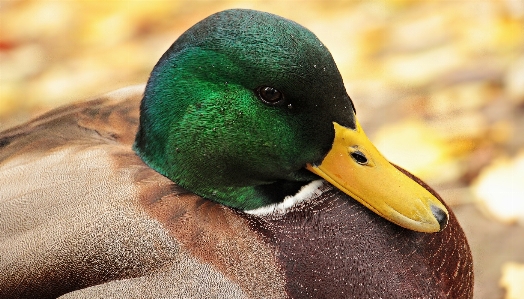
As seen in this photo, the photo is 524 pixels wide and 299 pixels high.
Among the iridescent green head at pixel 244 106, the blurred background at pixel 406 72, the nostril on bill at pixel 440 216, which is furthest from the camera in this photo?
the blurred background at pixel 406 72

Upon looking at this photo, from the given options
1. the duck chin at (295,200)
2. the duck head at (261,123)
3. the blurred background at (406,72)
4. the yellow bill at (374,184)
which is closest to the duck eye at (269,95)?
the duck head at (261,123)

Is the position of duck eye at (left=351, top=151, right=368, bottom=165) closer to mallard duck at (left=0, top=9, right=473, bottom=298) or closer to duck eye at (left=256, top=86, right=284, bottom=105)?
mallard duck at (left=0, top=9, right=473, bottom=298)

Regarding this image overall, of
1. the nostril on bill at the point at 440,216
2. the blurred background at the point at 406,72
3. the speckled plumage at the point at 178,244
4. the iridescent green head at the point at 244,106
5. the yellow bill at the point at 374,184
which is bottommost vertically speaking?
the blurred background at the point at 406,72

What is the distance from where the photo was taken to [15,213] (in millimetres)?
2027

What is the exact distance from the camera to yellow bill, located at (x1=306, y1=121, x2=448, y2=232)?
6.44ft

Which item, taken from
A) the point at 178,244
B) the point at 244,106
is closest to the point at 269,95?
the point at 244,106

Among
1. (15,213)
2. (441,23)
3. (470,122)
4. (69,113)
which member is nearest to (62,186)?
(15,213)

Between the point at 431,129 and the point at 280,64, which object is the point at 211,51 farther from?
the point at 431,129

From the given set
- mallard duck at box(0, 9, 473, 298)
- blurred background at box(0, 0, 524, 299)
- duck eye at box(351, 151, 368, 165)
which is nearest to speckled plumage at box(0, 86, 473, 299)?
mallard duck at box(0, 9, 473, 298)

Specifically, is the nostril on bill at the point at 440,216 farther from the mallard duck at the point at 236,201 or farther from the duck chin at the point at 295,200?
the duck chin at the point at 295,200

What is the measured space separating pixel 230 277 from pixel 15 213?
0.62m

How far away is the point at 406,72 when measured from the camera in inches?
156

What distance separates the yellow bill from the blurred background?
0.98 meters

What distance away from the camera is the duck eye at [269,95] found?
188 cm
